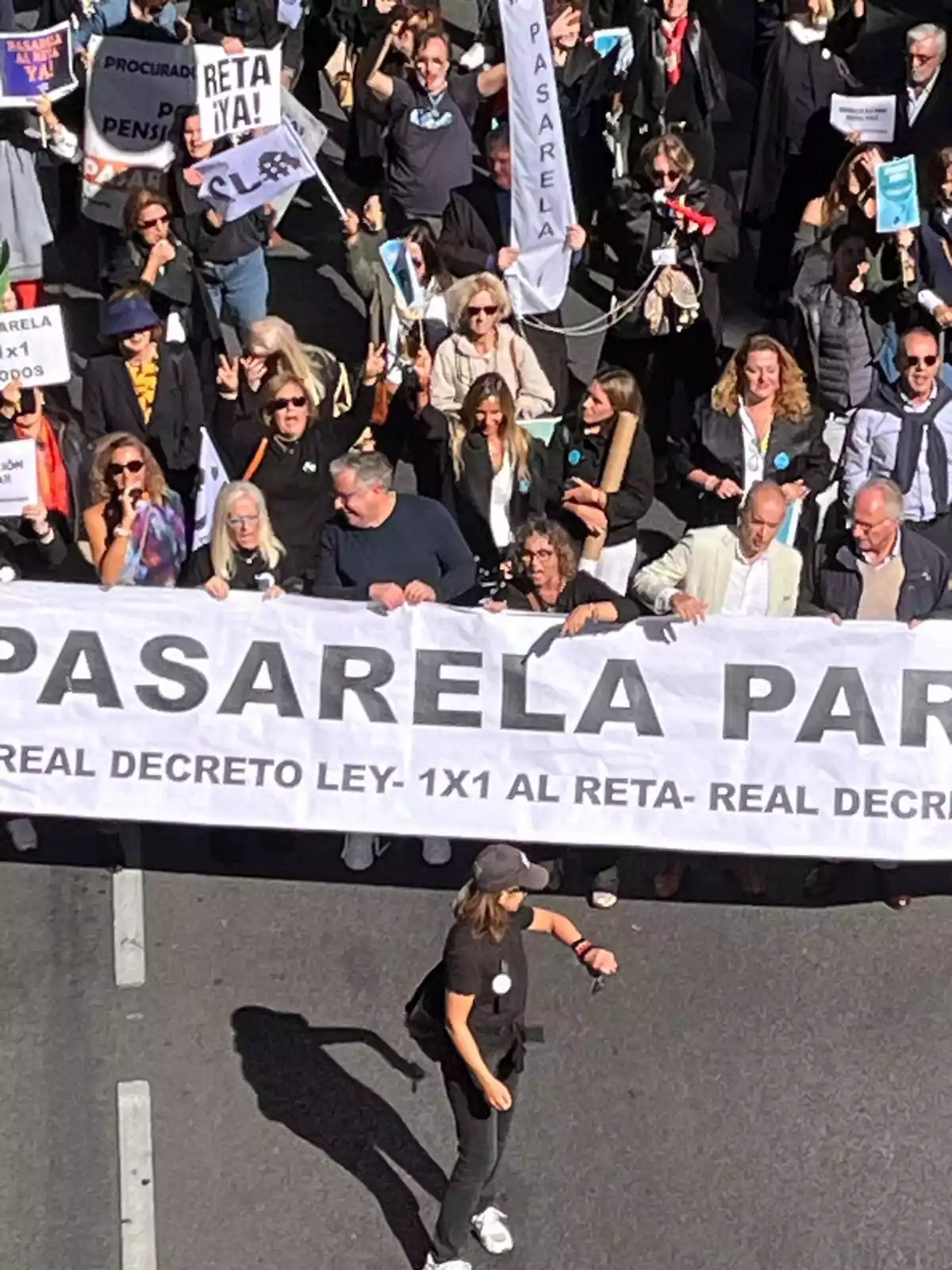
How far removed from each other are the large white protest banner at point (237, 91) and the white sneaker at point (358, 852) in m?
3.44

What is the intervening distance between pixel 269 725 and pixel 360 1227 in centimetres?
188

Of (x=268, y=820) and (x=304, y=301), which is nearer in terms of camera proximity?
(x=268, y=820)

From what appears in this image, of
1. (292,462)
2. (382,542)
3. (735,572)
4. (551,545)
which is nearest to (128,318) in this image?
(292,462)

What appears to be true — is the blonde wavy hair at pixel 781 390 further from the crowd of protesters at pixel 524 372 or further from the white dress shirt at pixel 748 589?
the white dress shirt at pixel 748 589

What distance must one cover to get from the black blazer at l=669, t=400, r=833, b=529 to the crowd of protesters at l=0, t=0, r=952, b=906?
0.01 m

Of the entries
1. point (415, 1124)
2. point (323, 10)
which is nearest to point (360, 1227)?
point (415, 1124)

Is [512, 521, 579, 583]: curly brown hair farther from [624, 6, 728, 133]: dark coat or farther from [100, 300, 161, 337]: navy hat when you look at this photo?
[624, 6, 728, 133]: dark coat

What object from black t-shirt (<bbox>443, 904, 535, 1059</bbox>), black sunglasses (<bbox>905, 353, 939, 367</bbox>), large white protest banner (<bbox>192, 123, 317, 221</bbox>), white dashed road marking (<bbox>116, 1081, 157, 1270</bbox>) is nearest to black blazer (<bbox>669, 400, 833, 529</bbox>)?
black sunglasses (<bbox>905, 353, 939, 367</bbox>)

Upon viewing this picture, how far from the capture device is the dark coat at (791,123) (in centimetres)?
1167

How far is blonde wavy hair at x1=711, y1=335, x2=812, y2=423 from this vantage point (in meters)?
9.30

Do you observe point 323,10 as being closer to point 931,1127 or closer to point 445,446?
point 445,446

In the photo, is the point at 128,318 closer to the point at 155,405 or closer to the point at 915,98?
the point at 155,405

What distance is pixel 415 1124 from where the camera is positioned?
785cm

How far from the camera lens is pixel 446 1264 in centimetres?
725
